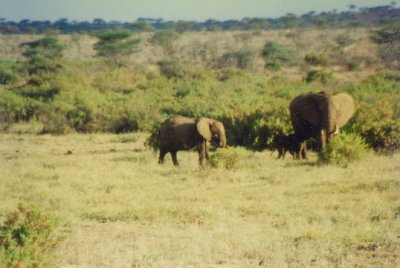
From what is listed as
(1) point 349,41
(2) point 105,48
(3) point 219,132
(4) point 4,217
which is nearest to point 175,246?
(4) point 4,217

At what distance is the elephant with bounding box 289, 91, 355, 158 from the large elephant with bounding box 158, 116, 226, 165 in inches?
88.8

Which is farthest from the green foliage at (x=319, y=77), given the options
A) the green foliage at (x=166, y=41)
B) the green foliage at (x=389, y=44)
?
the green foliage at (x=166, y=41)

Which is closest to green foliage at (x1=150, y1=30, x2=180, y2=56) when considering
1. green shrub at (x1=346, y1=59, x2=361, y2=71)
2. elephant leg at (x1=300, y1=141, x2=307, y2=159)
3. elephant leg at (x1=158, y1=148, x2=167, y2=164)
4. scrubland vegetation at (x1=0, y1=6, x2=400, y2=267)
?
green shrub at (x1=346, y1=59, x2=361, y2=71)

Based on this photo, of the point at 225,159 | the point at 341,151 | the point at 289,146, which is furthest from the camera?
the point at 289,146

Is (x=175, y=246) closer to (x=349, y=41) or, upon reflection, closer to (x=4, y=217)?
(x=4, y=217)

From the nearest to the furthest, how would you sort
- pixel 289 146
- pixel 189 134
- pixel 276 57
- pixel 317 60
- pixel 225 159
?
pixel 225 159 < pixel 189 134 < pixel 289 146 < pixel 317 60 < pixel 276 57

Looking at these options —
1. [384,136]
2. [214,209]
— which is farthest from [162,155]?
[384,136]

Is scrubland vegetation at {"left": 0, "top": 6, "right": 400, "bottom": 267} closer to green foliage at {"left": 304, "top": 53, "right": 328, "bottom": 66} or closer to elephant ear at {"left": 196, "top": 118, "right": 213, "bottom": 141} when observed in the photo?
elephant ear at {"left": 196, "top": 118, "right": 213, "bottom": 141}

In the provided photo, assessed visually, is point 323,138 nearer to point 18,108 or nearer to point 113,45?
point 18,108

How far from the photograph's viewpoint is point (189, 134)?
12344 millimetres

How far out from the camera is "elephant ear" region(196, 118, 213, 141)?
11.9m

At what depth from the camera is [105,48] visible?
4647 centimetres

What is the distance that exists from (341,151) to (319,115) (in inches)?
52.9

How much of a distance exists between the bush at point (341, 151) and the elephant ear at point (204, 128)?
96.1 inches
